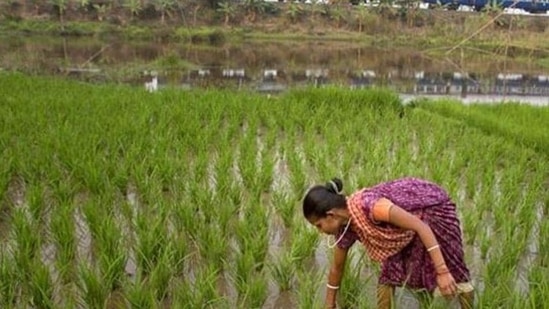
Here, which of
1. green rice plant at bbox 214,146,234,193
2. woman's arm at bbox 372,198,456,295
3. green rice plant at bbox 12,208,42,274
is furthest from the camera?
green rice plant at bbox 214,146,234,193

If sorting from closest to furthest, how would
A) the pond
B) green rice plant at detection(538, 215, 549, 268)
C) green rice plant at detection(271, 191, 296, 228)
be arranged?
green rice plant at detection(538, 215, 549, 268) → green rice plant at detection(271, 191, 296, 228) → the pond

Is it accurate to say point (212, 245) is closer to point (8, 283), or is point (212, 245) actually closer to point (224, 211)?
point (224, 211)

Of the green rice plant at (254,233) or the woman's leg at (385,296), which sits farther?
the green rice plant at (254,233)

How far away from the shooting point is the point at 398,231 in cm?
215

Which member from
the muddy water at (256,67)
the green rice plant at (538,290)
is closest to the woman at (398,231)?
the green rice plant at (538,290)

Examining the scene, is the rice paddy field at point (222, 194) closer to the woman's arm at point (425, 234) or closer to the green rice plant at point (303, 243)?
the green rice plant at point (303, 243)

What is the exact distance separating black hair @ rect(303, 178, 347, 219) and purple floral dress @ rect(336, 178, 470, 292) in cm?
12

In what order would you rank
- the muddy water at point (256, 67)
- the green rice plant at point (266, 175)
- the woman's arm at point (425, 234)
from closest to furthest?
the woman's arm at point (425, 234), the green rice plant at point (266, 175), the muddy water at point (256, 67)

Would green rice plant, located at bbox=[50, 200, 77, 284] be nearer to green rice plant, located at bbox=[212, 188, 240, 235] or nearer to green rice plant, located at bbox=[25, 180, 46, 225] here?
green rice plant, located at bbox=[25, 180, 46, 225]

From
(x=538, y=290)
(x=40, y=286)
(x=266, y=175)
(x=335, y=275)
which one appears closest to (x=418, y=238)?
(x=335, y=275)

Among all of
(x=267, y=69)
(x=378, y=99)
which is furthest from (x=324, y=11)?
(x=378, y=99)

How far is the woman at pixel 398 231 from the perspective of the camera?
2.03 metres

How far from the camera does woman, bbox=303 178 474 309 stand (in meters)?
2.03

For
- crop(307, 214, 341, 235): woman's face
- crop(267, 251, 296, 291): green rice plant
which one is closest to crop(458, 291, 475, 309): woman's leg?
crop(307, 214, 341, 235): woman's face
